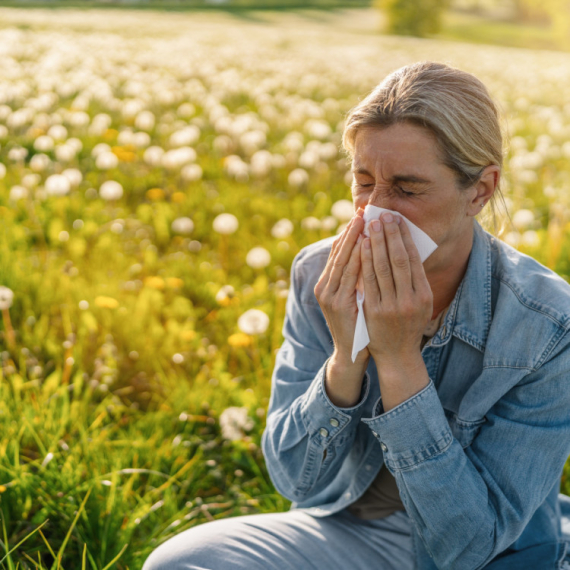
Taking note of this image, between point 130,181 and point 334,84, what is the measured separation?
251 inches

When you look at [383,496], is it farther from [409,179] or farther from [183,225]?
[183,225]

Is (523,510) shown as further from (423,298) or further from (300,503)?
(300,503)

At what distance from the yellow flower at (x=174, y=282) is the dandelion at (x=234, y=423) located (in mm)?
1211

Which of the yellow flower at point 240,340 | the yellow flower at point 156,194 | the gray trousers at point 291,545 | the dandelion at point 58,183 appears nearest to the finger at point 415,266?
the gray trousers at point 291,545

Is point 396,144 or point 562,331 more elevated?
point 396,144

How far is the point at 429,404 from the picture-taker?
160 centimetres

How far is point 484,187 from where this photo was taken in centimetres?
178

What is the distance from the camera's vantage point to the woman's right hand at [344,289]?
1.61 metres

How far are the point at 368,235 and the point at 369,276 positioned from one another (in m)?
0.11

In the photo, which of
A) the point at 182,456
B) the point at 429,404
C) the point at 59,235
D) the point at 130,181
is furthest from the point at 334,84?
the point at 429,404

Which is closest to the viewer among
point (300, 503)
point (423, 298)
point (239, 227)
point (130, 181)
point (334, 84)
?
point (423, 298)

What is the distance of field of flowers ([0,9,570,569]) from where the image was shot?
229cm

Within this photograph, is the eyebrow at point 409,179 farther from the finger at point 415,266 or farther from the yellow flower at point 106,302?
the yellow flower at point 106,302

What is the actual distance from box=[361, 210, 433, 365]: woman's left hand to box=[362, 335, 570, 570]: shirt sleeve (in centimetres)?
15
